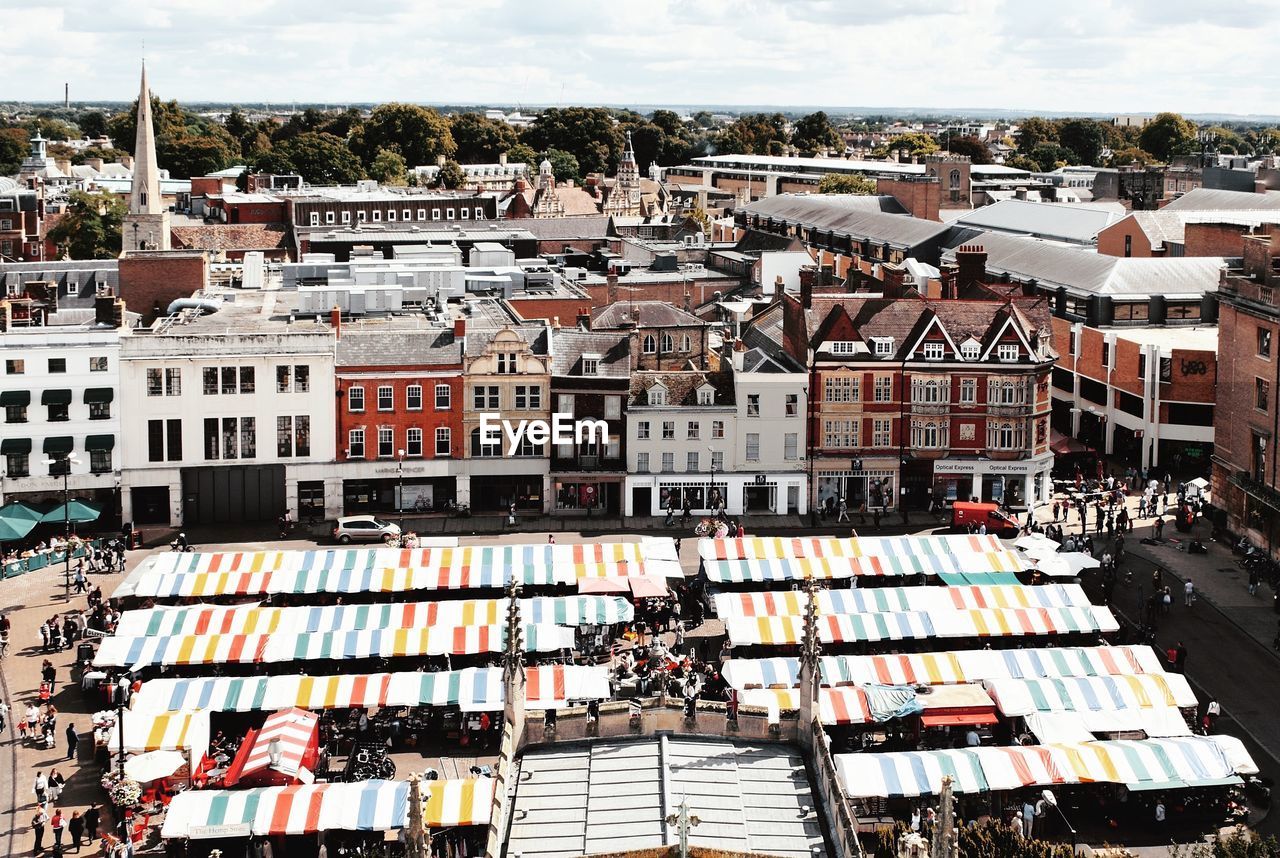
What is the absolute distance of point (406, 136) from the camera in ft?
632

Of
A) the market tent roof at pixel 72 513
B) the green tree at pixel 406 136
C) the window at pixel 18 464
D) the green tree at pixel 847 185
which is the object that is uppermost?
the green tree at pixel 406 136

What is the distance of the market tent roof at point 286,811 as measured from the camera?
33625 mm

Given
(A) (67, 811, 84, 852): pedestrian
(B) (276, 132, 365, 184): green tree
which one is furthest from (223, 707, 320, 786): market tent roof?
(B) (276, 132, 365, 184): green tree

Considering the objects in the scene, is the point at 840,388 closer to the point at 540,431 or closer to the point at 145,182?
the point at 540,431

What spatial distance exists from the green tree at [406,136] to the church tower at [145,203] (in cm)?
8728

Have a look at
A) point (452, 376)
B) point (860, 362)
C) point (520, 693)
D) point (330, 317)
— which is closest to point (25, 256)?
point (330, 317)

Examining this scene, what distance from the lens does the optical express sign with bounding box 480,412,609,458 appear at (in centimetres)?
6394

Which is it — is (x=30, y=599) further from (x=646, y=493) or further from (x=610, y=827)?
(x=610, y=827)

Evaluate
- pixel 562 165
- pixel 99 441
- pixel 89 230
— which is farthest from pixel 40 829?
pixel 562 165

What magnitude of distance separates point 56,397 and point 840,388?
32.4 m

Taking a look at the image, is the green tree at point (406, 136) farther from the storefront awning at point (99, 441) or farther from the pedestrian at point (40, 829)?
the pedestrian at point (40, 829)

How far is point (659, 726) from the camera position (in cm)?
2747

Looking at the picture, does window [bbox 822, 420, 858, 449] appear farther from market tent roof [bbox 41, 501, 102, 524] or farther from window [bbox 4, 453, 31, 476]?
window [bbox 4, 453, 31, 476]

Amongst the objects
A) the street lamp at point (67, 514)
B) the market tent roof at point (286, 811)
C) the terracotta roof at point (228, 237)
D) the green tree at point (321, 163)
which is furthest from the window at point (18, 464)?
the green tree at point (321, 163)
